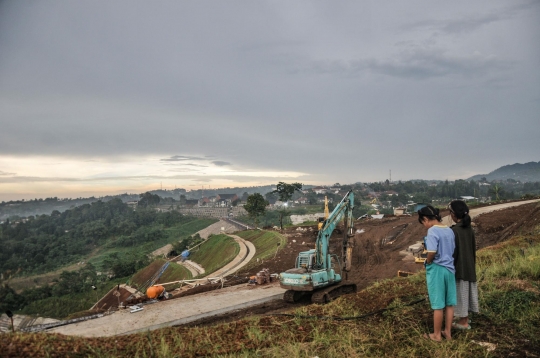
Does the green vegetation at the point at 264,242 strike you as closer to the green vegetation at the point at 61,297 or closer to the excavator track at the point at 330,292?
the excavator track at the point at 330,292

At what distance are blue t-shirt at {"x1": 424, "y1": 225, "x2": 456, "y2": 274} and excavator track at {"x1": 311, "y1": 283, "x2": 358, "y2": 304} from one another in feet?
25.2

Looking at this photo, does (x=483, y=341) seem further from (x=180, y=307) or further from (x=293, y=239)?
(x=293, y=239)

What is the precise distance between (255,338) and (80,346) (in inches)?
101

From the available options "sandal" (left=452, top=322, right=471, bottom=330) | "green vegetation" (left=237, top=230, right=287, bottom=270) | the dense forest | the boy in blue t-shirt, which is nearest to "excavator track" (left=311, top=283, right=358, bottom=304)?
"sandal" (left=452, top=322, right=471, bottom=330)

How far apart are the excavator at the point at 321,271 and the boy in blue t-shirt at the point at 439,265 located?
700 cm

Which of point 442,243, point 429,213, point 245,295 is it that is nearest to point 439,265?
point 442,243

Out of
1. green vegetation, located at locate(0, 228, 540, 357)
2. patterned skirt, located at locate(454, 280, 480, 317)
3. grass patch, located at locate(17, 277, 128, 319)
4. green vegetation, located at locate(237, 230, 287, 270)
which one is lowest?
grass patch, located at locate(17, 277, 128, 319)

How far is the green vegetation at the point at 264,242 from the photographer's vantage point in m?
29.3

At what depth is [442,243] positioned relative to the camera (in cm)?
486

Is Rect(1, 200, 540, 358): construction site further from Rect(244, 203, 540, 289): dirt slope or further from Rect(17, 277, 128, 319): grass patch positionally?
Rect(17, 277, 128, 319): grass patch

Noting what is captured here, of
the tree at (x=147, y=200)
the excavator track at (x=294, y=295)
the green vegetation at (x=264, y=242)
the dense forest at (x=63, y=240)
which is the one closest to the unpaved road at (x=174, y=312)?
the excavator track at (x=294, y=295)

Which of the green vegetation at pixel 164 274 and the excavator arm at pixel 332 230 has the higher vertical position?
the excavator arm at pixel 332 230

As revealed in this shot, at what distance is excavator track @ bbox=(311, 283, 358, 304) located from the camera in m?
12.0

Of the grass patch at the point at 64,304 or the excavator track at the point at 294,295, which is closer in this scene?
the excavator track at the point at 294,295
